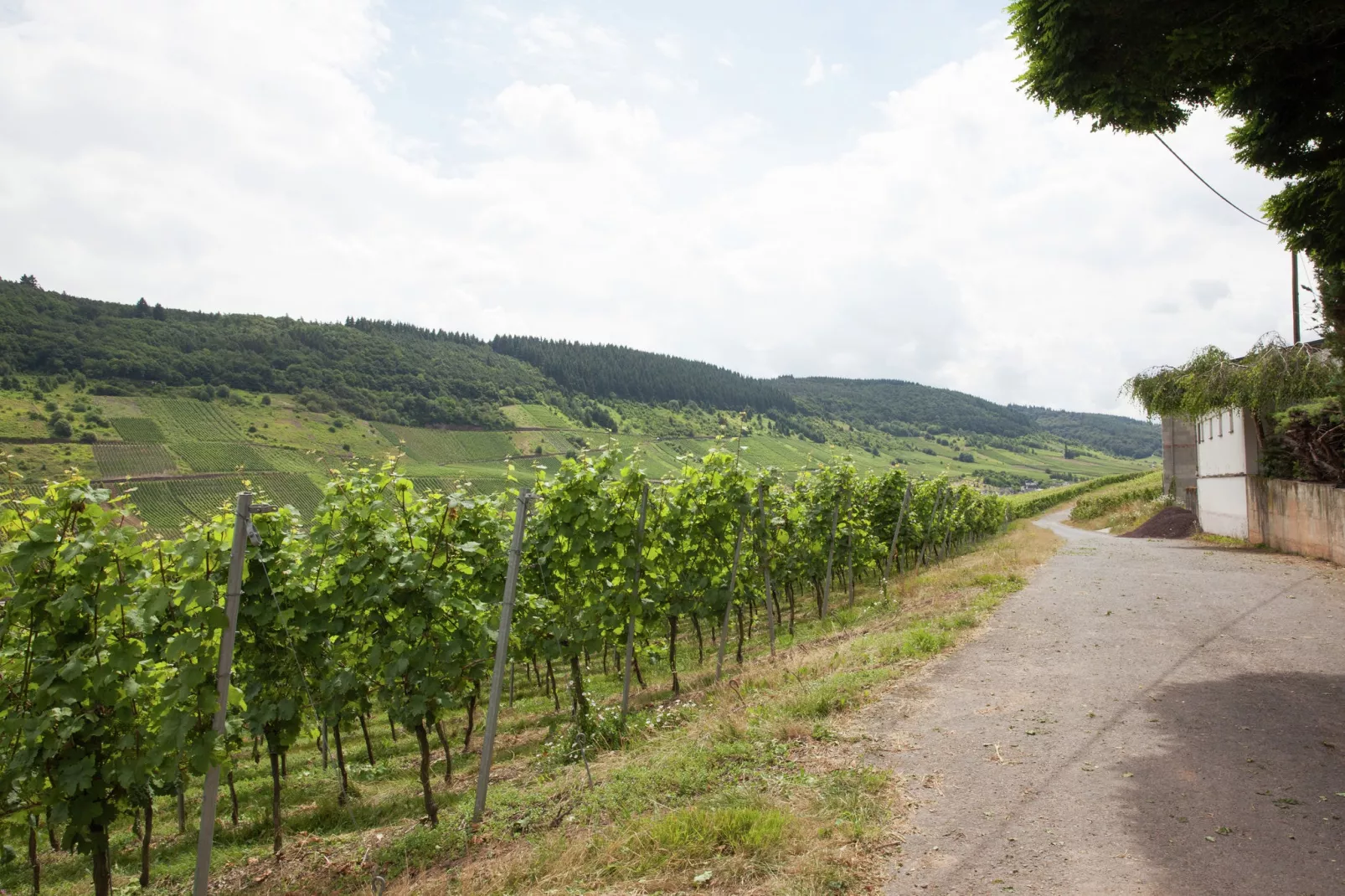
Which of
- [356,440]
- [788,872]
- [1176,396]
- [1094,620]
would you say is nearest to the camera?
[788,872]

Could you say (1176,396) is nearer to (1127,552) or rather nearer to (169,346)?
(1127,552)

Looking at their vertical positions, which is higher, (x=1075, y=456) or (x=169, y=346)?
(x=169, y=346)

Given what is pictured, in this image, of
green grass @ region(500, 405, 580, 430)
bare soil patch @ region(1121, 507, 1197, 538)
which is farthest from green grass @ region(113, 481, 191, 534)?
bare soil patch @ region(1121, 507, 1197, 538)

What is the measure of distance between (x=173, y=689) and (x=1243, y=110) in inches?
435

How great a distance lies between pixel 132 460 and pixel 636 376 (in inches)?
3480

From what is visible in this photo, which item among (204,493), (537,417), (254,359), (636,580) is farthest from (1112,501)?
(254,359)

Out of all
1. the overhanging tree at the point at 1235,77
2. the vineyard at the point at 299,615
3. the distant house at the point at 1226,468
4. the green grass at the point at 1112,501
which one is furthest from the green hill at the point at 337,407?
the overhanging tree at the point at 1235,77

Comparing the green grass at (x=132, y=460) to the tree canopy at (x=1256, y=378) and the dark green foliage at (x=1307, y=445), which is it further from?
the dark green foliage at (x=1307, y=445)

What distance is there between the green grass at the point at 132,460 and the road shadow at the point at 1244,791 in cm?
8504

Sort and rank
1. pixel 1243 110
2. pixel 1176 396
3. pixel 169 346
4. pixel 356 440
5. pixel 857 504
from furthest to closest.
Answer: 1. pixel 169 346
2. pixel 356 440
3. pixel 1176 396
4. pixel 857 504
5. pixel 1243 110

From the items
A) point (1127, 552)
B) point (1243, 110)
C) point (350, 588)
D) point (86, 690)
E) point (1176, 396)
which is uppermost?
point (1243, 110)

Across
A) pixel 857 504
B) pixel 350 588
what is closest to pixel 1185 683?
pixel 350 588

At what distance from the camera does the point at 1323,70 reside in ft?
23.2

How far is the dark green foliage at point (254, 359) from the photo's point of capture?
108 meters
